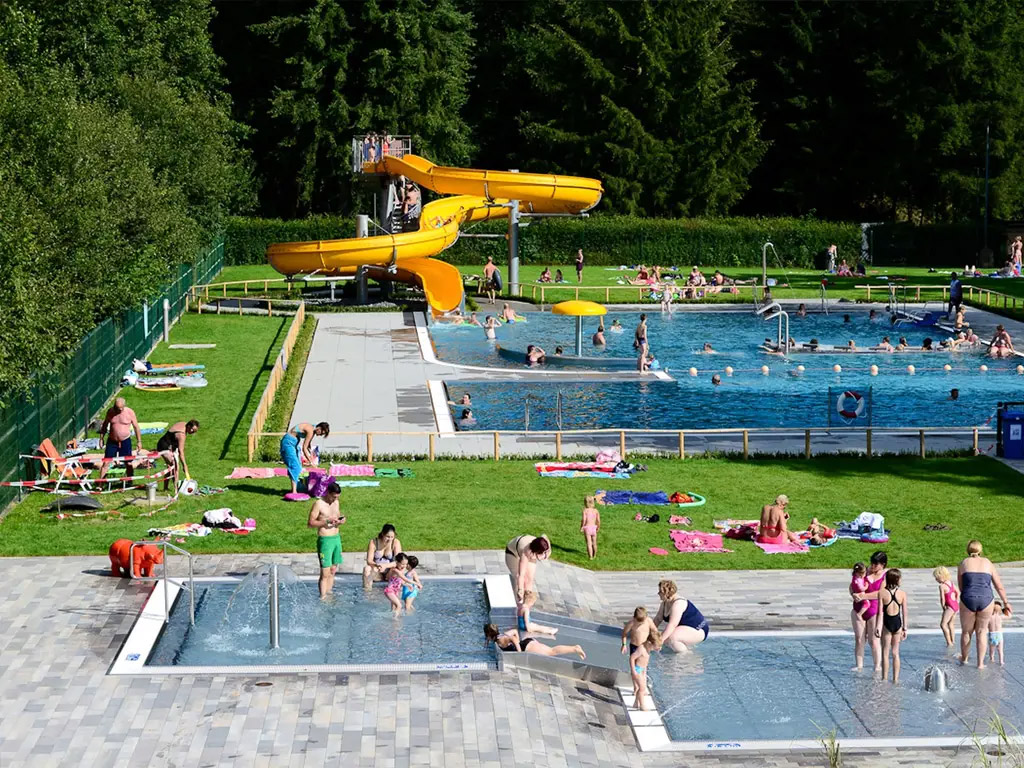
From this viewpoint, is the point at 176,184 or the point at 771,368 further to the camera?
the point at 176,184

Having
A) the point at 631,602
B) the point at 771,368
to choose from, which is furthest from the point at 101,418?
A: the point at 771,368

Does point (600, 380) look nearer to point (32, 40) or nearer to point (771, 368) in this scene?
point (771, 368)

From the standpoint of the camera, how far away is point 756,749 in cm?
1434

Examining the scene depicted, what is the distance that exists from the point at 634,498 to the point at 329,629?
8195 millimetres

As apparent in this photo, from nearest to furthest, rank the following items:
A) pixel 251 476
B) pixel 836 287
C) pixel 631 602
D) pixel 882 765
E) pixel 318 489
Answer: pixel 882 765 < pixel 631 602 < pixel 318 489 < pixel 251 476 < pixel 836 287

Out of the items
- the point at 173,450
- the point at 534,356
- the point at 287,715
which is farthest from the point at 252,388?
A: the point at 287,715

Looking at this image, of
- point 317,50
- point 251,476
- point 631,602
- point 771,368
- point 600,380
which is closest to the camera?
point 631,602

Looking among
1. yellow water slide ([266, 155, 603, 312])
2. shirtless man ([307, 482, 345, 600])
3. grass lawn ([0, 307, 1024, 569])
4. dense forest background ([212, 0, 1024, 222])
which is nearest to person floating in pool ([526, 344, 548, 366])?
yellow water slide ([266, 155, 603, 312])

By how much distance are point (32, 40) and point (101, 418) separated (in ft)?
58.4

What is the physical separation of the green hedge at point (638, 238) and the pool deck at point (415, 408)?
2373cm

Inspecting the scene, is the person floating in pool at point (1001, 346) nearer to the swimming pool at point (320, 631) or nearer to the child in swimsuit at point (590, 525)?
the child in swimsuit at point (590, 525)

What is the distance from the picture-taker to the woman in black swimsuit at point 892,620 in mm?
16172

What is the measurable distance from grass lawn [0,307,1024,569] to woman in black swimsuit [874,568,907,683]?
188 inches

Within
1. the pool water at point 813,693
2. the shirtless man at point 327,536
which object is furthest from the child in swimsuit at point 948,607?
the shirtless man at point 327,536
